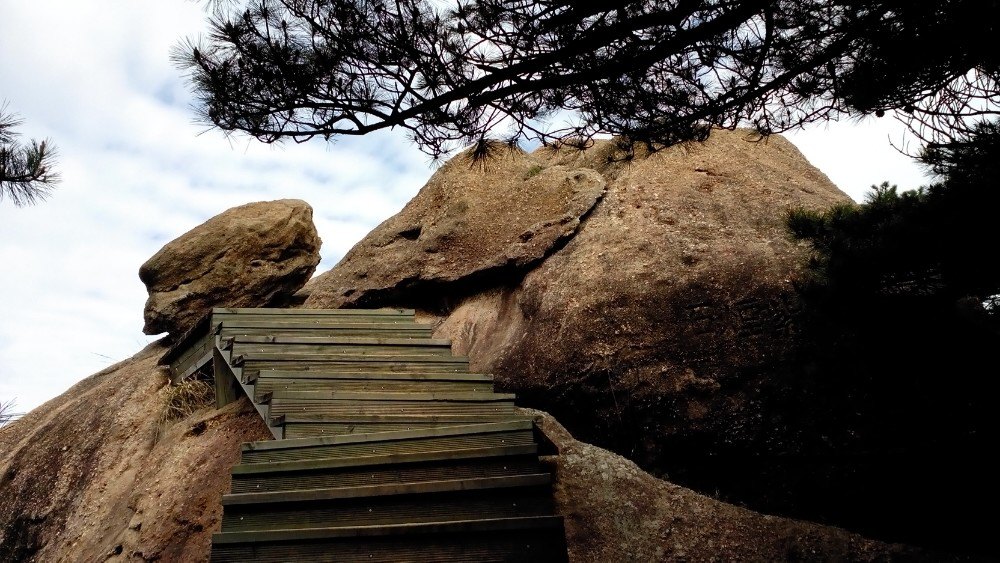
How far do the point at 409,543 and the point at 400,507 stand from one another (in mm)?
269

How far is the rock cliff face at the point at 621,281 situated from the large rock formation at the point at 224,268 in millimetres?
654

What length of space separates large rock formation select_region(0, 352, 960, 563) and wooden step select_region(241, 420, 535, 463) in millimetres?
930

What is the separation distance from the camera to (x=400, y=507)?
14.9ft

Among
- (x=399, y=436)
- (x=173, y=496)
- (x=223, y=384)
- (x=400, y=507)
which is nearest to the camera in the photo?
(x=400, y=507)

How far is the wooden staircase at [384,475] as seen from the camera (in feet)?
14.3

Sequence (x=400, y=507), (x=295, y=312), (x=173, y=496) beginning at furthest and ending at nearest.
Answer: (x=295, y=312), (x=173, y=496), (x=400, y=507)

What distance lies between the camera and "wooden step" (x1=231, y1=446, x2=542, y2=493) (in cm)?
473

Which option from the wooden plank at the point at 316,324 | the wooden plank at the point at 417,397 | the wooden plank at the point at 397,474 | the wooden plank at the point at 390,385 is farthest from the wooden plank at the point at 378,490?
the wooden plank at the point at 316,324

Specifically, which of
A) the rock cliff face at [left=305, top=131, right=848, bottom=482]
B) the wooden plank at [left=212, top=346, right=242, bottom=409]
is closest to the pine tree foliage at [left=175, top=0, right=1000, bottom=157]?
the rock cliff face at [left=305, top=131, right=848, bottom=482]

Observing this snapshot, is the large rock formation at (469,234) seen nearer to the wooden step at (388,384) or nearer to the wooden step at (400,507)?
the wooden step at (388,384)

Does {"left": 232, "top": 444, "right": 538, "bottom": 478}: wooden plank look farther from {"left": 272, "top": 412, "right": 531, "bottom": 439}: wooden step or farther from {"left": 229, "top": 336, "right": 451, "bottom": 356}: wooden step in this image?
{"left": 229, "top": 336, "right": 451, "bottom": 356}: wooden step

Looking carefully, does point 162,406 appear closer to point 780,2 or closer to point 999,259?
point 780,2

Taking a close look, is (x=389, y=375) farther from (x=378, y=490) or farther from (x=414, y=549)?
(x=414, y=549)

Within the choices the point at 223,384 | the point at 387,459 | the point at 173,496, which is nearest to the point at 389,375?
the point at 387,459
